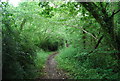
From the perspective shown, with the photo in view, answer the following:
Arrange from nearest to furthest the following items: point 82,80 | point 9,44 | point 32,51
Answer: point 9,44
point 82,80
point 32,51

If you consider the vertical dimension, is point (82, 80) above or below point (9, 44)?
below

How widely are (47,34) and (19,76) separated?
42.5 ft

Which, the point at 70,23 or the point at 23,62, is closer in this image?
the point at 23,62

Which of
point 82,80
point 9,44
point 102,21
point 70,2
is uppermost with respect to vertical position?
point 70,2

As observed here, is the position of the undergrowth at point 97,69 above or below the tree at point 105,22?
below

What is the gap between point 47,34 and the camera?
52.8 ft

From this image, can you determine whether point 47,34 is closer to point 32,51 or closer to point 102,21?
point 32,51

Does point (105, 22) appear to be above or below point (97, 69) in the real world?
above

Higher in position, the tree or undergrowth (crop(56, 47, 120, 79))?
the tree

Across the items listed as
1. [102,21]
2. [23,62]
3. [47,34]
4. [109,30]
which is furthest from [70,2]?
[47,34]

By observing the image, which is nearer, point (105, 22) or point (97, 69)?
point (105, 22)

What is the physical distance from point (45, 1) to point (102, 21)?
258cm

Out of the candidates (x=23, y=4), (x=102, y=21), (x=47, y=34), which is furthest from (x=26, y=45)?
(x=47, y=34)

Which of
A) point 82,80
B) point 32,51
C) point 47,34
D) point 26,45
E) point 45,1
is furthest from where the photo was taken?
point 47,34
